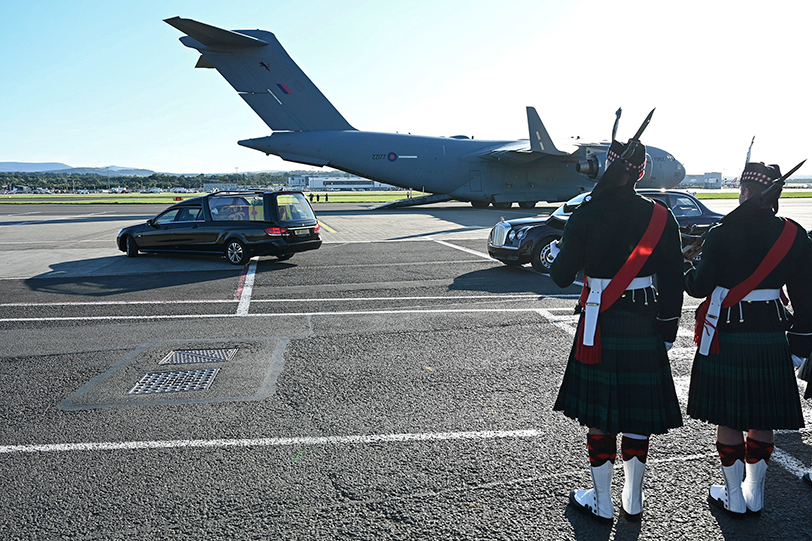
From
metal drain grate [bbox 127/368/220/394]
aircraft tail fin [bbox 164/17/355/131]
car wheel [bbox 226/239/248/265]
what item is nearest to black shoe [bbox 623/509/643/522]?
metal drain grate [bbox 127/368/220/394]

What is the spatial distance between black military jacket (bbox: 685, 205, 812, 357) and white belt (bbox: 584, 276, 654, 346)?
0.47m

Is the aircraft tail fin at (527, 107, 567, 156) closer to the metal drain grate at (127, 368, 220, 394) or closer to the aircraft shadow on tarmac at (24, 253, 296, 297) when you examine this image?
the aircraft shadow on tarmac at (24, 253, 296, 297)

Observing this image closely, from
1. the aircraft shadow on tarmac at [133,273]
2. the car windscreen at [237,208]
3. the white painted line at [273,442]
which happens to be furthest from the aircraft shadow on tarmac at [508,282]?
the white painted line at [273,442]

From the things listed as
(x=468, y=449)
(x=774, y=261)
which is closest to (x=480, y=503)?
(x=468, y=449)

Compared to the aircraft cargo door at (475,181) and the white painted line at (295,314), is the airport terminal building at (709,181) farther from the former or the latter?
the white painted line at (295,314)

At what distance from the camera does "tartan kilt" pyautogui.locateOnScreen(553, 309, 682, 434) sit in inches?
121

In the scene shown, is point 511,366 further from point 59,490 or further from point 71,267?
point 71,267

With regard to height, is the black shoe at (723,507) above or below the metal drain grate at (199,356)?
above

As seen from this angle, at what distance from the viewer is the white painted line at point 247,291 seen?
8.78 m

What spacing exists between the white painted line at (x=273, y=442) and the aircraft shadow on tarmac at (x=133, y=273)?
6.74 metres

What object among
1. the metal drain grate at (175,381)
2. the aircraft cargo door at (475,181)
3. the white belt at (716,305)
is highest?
the aircraft cargo door at (475,181)

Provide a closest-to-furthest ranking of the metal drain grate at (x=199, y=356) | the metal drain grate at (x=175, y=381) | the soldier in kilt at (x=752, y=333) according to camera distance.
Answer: the soldier in kilt at (x=752, y=333) < the metal drain grate at (x=175, y=381) < the metal drain grate at (x=199, y=356)

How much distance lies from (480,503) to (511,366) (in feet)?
8.53

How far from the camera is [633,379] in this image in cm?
309
